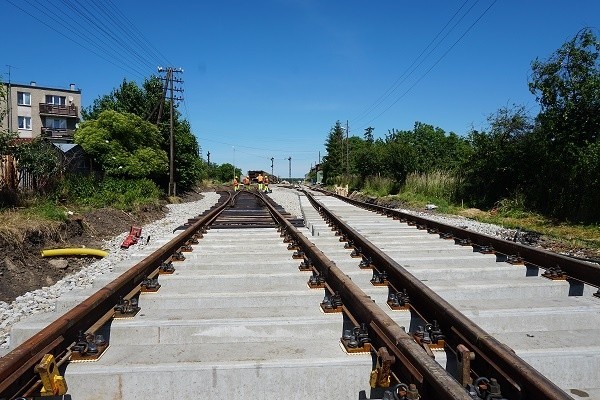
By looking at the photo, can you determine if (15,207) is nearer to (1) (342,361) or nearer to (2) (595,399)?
(1) (342,361)

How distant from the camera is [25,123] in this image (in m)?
51.8

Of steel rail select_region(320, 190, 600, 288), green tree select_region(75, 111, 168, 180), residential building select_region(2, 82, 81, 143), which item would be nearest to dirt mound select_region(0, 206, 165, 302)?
steel rail select_region(320, 190, 600, 288)

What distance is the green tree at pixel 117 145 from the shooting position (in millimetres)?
21859

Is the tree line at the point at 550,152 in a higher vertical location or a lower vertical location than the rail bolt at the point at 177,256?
higher

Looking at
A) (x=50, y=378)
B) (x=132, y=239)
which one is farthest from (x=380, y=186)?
(x=50, y=378)

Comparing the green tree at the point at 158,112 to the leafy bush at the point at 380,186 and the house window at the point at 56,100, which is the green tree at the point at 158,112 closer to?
the leafy bush at the point at 380,186

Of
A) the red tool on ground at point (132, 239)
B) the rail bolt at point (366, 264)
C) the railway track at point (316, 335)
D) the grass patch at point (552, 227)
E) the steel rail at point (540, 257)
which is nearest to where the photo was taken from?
the railway track at point (316, 335)

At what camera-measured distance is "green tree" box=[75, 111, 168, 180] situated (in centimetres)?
2186

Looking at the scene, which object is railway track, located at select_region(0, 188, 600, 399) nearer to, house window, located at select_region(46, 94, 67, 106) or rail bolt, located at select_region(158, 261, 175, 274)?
rail bolt, located at select_region(158, 261, 175, 274)

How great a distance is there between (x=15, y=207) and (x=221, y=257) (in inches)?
310

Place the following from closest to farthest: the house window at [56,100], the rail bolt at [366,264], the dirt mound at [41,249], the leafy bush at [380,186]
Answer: the rail bolt at [366,264] < the dirt mound at [41,249] < the leafy bush at [380,186] < the house window at [56,100]

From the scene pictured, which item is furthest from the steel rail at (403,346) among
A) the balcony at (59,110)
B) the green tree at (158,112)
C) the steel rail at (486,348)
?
the balcony at (59,110)

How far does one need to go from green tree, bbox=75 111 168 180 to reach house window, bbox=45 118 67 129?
35713 mm

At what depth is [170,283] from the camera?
3793mm
